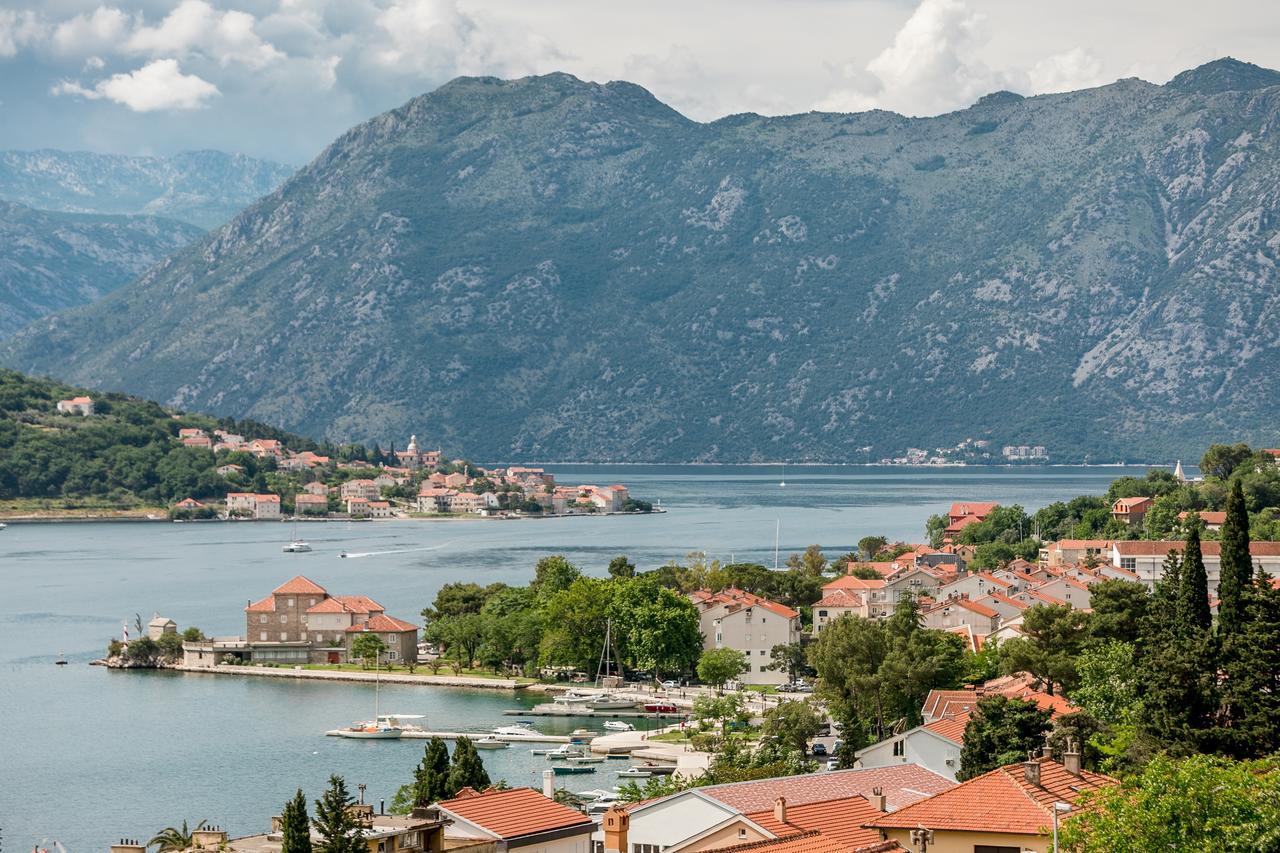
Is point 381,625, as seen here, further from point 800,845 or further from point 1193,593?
point 800,845

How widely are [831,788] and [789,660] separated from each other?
132ft

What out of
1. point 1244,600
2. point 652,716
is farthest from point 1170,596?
point 652,716

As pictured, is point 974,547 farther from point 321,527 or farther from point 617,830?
point 321,527

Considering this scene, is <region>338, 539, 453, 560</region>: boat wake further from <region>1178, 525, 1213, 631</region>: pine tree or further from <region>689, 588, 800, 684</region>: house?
<region>1178, 525, 1213, 631</region>: pine tree

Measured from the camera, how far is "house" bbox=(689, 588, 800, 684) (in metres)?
67.1

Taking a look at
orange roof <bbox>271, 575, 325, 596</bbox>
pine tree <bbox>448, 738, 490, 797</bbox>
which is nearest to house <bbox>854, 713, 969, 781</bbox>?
pine tree <bbox>448, 738, 490, 797</bbox>

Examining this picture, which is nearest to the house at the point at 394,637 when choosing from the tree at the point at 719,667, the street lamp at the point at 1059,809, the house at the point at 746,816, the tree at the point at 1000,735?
the tree at the point at 719,667

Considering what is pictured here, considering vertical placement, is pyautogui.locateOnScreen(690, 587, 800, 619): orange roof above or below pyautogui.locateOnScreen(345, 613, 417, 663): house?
above

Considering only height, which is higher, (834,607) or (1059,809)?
(1059,809)

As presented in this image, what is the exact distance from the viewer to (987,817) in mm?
20562

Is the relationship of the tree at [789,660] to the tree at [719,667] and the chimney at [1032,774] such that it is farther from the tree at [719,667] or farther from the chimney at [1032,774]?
the chimney at [1032,774]


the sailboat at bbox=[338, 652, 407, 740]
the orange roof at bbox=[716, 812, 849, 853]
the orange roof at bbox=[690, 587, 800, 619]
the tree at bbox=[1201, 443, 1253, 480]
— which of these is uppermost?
the tree at bbox=[1201, 443, 1253, 480]

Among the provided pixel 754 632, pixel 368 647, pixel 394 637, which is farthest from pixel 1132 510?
pixel 368 647

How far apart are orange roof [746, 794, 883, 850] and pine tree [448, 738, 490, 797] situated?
10975mm
